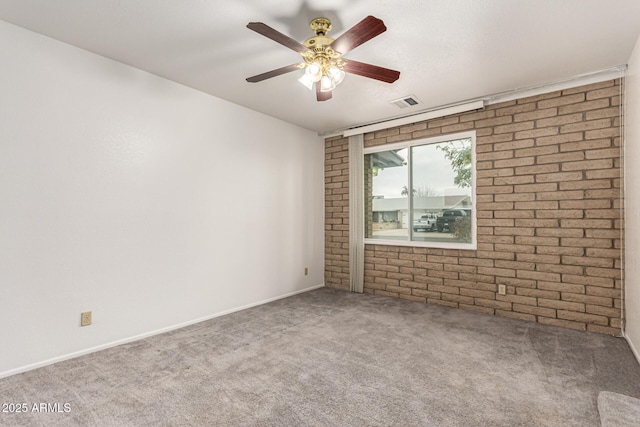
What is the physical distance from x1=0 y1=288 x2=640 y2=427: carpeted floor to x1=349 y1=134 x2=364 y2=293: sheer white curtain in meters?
1.51

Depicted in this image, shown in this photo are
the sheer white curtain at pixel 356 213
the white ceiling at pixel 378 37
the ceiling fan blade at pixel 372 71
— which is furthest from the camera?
the sheer white curtain at pixel 356 213

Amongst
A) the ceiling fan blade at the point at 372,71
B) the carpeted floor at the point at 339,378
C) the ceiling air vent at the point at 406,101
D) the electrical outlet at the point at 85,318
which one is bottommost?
Result: the carpeted floor at the point at 339,378

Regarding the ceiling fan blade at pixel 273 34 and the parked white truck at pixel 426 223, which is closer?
the ceiling fan blade at pixel 273 34

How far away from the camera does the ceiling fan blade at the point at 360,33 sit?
184 centimetres

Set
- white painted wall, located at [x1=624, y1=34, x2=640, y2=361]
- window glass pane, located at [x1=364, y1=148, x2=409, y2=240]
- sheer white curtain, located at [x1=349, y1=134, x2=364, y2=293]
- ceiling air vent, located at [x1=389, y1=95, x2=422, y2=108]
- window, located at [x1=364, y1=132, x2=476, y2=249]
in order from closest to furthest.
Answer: white painted wall, located at [x1=624, y1=34, x2=640, y2=361] < ceiling air vent, located at [x1=389, y1=95, x2=422, y2=108] < window, located at [x1=364, y1=132, x2=476, y2=249] < window glass pane, located at [x1=364, y1=148, x2=409, y2=240] < sheer white curtain, located at [x1=349, y1=134, x2=364, y2=293]

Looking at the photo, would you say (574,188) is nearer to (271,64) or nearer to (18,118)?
(271,64)

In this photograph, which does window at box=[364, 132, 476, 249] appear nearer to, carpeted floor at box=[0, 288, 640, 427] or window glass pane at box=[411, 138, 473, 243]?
window glass pane at box=[411, 138, 473, 243]

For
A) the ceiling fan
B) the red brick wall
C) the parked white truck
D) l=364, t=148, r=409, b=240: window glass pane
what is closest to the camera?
the ceiling fan

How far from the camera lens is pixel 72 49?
8.72 feet

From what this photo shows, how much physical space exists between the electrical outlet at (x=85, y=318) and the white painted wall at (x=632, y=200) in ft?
14.8

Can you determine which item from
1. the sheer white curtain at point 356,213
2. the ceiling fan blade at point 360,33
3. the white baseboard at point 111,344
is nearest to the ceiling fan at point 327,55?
the ceiling fan blade at point 360,33

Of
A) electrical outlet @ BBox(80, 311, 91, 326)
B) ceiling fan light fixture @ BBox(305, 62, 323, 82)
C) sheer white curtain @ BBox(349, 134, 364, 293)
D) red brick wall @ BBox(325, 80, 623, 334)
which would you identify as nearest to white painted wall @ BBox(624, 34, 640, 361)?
red brick wall @ BBox(325, 80, 623, 334)

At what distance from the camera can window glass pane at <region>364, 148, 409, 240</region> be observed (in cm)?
461

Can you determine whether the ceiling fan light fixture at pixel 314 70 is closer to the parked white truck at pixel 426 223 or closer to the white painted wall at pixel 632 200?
the white painted wall at pixel 632 200
